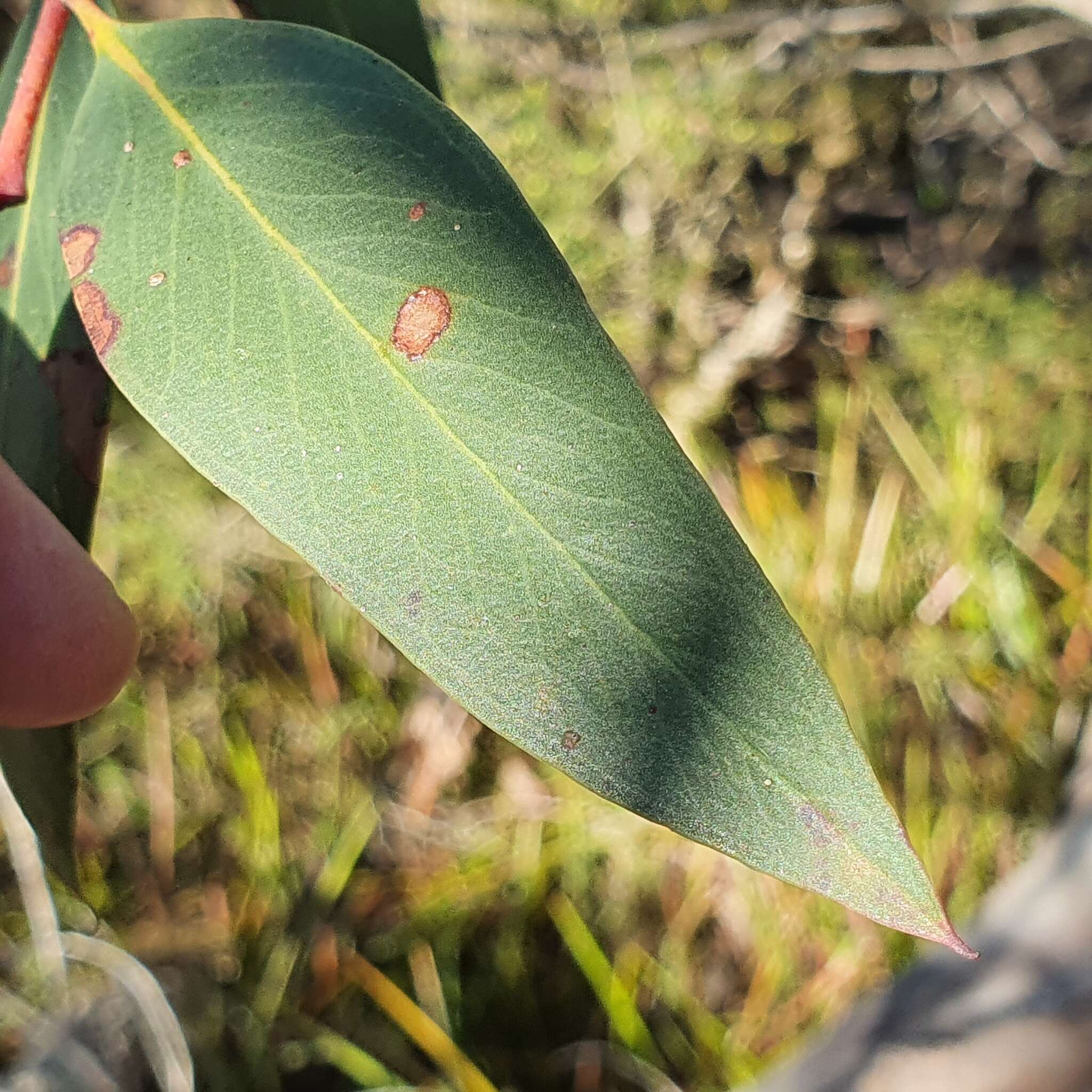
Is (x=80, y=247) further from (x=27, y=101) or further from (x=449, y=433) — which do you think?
(x=449, y=433)

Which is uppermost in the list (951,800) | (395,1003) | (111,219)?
(111,219)

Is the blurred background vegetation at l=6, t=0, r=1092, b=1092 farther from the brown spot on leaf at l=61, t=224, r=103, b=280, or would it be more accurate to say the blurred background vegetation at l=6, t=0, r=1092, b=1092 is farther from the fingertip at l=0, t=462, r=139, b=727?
the brown spot on leaf at l=61, t=224, r=103, b=280

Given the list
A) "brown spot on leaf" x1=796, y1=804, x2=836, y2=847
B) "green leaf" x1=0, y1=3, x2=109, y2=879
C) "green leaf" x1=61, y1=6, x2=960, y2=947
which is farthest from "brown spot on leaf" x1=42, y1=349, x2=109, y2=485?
"brown spot on leaf" x1=796, y1=804, x2=836, y2=847

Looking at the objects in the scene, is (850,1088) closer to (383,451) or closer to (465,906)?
(465,906)

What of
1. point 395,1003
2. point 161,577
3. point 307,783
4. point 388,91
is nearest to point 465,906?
point 395,1003

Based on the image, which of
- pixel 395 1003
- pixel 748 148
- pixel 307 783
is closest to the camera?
pixel 395 1003

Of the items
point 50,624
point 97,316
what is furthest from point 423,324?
point 50,624
